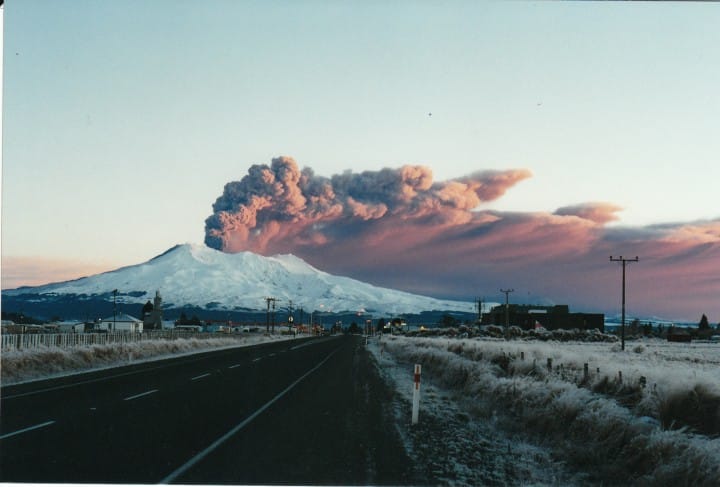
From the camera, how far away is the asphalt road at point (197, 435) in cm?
861

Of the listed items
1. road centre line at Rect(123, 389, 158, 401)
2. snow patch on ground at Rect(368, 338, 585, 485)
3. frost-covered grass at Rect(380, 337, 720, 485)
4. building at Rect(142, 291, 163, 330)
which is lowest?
building at Rect(142, 291, 163, 330)

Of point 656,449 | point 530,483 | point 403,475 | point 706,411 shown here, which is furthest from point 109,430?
point 706,411

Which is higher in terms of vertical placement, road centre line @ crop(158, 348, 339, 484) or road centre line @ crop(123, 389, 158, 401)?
road centre line @ crop(158, 348, 339, 484)

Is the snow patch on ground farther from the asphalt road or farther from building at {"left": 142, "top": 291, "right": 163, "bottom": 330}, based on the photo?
building at {"left": 142, "top": 291, "right": 163, "bottom": 330}

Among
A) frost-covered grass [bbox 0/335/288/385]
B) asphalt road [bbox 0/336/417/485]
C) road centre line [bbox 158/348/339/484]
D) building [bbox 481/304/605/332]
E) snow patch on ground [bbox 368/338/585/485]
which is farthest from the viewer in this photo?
building [bbox 481/304/605/332]

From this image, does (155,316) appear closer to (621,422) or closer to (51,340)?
(51,340)

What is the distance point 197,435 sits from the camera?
1157 centimetres

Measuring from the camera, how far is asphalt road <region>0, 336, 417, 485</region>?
339 inches

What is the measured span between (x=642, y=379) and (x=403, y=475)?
7.81 metres

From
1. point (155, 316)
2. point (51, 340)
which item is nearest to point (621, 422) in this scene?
point (51, 340)

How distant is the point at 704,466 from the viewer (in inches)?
332

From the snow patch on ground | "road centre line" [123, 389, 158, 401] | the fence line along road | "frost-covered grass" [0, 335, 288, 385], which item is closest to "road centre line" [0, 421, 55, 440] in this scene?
"road centre line" [123, 389, 158, 401]

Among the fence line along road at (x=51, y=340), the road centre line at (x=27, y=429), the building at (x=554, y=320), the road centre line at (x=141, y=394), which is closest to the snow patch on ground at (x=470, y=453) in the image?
the road centre line at (x=27, y=429)

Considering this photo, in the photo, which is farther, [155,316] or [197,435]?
[155,316]
